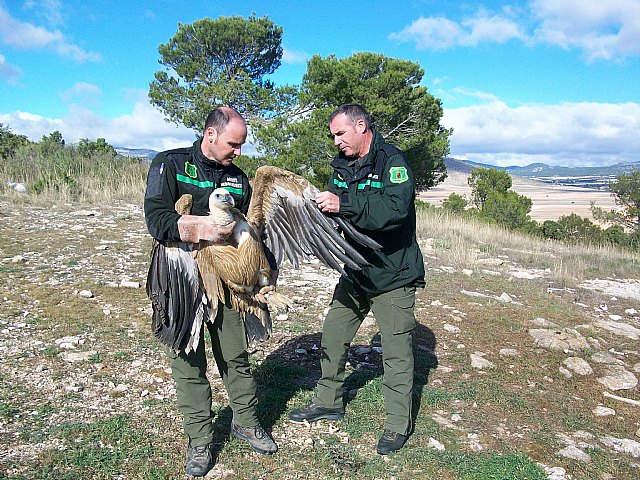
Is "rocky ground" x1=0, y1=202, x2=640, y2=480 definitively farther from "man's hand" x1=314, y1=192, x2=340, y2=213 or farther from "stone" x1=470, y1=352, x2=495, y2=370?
"man's hand" x1=314, y1=192, x2=340, y2=213

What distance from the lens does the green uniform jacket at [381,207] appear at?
123 inches

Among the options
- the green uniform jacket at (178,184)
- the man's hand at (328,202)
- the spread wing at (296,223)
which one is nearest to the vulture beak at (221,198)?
the green uniform jacket at (178,184)

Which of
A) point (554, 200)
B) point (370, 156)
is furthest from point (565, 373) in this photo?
point (554, 200)

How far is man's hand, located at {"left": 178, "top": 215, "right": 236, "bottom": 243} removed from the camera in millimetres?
2615

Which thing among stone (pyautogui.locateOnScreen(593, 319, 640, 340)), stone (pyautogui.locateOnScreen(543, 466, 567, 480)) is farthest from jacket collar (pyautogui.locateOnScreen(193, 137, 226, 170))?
stone (pyautogui.locateOnScreen(593, 319, 640, 340))

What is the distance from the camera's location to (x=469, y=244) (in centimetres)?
1101

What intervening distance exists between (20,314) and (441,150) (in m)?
15.5

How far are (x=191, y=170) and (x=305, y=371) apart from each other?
91.2 inches

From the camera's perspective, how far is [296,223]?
11.4 feet

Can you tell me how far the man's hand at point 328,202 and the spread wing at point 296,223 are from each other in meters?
0.15

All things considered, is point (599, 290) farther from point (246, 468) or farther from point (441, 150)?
point (441, 150)

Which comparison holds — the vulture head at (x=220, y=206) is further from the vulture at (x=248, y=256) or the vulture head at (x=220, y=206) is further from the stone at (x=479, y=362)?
the stone at (x=479, y=362)

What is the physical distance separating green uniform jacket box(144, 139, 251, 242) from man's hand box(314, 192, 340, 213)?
49cm

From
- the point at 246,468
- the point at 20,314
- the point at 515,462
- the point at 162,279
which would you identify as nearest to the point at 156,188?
the point at 162,279
